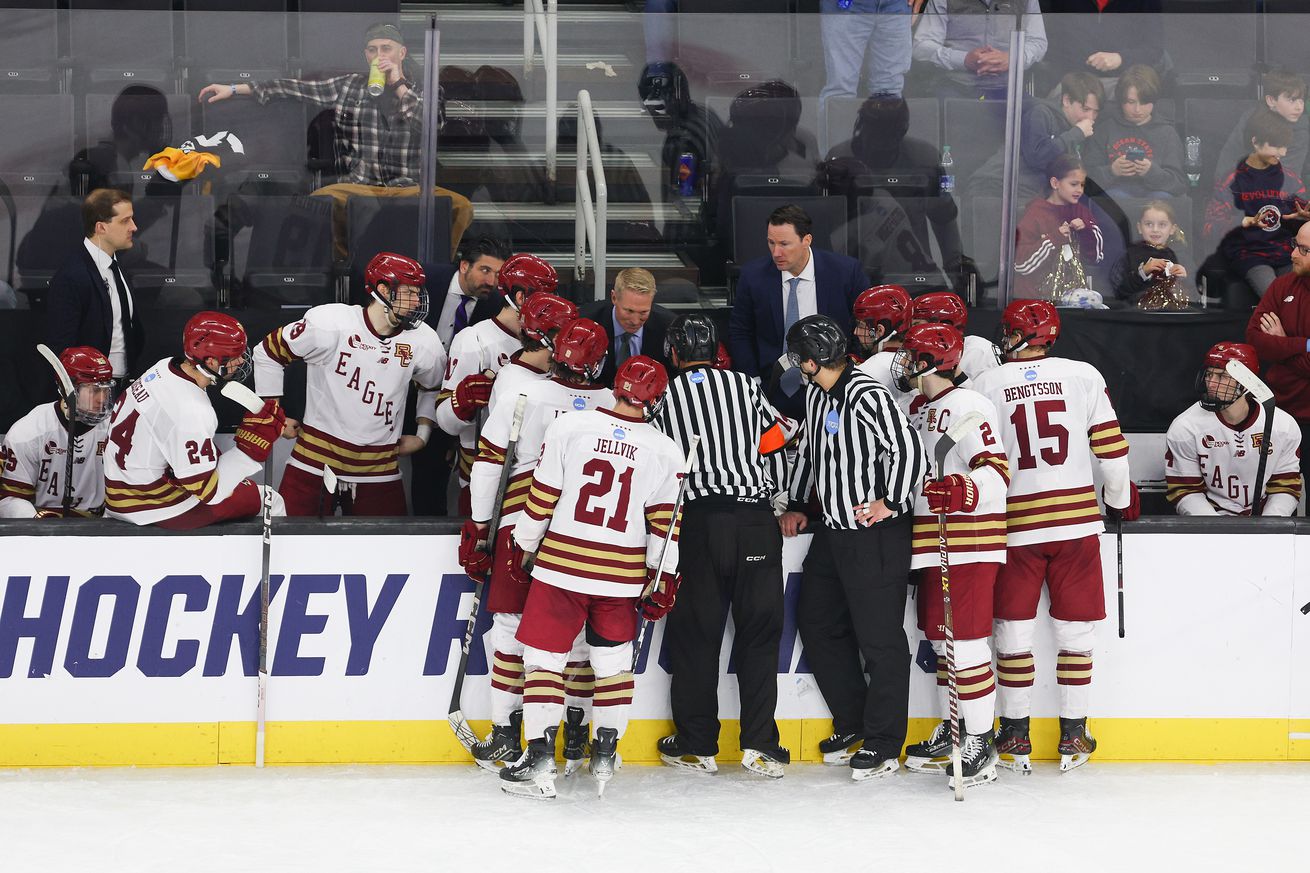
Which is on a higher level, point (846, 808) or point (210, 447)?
point (210, 447)

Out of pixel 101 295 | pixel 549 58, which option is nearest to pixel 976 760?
pixel 549 58

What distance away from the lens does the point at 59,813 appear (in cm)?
449

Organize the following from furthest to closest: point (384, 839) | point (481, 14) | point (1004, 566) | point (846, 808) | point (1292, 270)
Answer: point (481, 14)
point (1292, 270)
point (1004, 566)
point (846, 808)
point (384, 839)

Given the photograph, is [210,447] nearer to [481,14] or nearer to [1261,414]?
[481,14]

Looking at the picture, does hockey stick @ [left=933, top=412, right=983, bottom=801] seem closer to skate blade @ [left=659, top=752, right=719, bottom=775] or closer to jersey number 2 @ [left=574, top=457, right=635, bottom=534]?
skate blade @ [left=659, top=752, right=719, bottom=775]

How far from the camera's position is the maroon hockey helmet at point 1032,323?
506cm

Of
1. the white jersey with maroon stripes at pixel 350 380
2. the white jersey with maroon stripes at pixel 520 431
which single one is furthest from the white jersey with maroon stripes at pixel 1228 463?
the white jersey with maroon stripes at pixel 350 380

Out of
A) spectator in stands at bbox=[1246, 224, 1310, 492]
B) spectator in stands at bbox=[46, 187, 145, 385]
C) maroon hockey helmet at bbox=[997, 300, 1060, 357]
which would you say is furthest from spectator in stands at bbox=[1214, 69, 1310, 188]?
spectator in stands at bbox=[46, 187, 145, 385]

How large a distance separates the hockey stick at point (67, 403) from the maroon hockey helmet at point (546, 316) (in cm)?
160

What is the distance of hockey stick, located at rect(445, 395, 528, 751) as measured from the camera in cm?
478

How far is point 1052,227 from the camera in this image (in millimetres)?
6121

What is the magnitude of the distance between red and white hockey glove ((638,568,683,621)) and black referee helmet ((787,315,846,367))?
815mm

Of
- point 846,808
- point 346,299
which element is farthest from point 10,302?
point 846,808

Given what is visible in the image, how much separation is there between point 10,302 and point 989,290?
3.75 meters
